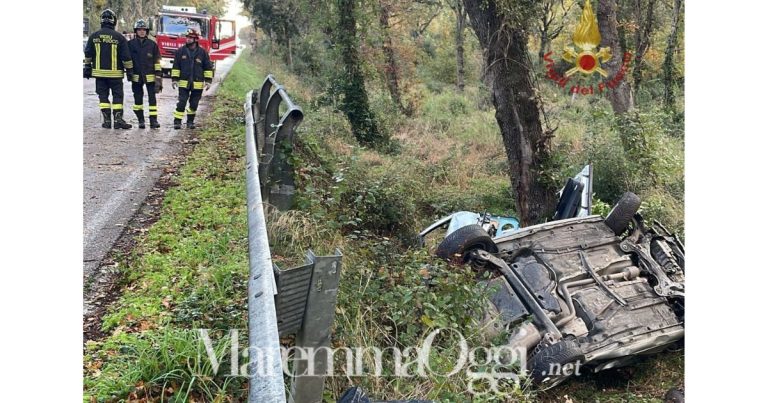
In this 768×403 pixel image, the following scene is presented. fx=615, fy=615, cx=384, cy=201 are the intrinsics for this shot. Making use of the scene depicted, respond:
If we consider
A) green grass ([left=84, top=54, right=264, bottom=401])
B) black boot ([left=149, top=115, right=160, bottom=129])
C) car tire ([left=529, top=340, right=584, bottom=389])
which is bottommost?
car tire ([left=529, top=340, right=584, bottom=389])

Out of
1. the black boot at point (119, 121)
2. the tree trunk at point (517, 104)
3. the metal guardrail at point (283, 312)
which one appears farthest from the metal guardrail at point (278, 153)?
the black boot at point (119, 121)

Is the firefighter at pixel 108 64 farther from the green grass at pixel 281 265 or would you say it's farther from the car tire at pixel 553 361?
the car tire at pixel 553 361

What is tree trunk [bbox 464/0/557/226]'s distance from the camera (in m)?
7.59

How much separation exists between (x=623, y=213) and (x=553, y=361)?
2250 millimetres

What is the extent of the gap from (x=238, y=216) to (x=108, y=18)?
5.66 meters

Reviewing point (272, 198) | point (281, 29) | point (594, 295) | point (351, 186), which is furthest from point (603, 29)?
point (281, 29)

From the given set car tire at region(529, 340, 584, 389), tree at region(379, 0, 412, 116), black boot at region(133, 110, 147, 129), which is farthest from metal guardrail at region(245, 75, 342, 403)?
tree at region(379, 0, 412, 116)

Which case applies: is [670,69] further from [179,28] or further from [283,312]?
[283,312]

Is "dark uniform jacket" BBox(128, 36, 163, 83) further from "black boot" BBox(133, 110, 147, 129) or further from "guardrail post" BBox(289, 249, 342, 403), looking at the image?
"guardrail post" BBox(289, 249, 342, 403)

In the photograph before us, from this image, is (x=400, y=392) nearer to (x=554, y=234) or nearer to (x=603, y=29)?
(x=554, y=234)

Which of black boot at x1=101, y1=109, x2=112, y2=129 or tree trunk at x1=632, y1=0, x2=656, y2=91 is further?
tree trunk at x1=632, y1=0, x2=656, y2=91

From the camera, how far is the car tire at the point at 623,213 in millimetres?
5922

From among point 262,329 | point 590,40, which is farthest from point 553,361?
point 590,40

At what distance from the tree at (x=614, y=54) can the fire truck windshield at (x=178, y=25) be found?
13022 millimetres
